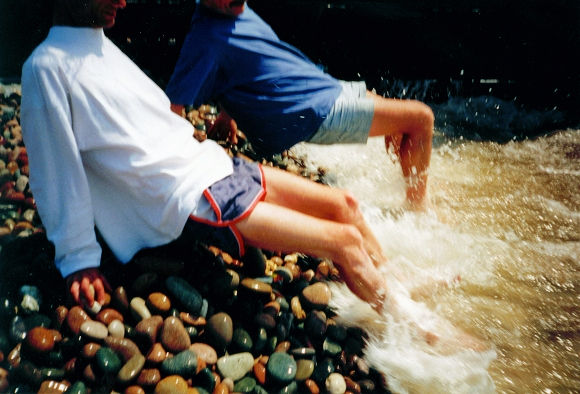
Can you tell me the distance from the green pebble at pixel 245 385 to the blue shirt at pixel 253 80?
4.56 ft

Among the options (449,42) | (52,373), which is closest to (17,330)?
(52,373)

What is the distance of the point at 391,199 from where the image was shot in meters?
3.40

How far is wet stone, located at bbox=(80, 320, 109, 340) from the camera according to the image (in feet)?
5.85

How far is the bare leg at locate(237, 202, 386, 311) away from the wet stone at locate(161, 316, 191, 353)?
0.48m

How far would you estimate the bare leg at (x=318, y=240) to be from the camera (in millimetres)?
1941

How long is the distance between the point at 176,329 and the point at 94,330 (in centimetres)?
33

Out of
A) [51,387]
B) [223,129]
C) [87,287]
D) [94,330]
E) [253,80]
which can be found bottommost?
[51,387]

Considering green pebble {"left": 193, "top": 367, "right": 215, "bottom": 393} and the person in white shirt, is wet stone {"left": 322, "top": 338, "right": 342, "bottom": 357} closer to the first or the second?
the person in white shirt

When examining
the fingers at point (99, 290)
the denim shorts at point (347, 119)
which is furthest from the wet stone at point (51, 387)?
the denim shorts at point (347, 119)

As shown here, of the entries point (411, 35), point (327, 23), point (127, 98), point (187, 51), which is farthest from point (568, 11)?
point (127, 98)

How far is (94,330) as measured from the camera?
1.80 metres

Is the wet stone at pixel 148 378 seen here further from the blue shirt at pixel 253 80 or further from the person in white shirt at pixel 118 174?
the blue shirt at pixel 253 80

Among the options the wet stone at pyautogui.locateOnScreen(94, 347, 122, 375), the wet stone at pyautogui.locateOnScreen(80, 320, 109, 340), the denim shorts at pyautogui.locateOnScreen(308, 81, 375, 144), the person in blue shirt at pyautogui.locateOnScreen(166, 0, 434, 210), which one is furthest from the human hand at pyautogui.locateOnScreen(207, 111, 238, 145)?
the wet stone at pyautogui.locateOnScreen(94, 347, 122, 375)

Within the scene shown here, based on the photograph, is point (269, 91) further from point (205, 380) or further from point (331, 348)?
point (205, 380)
